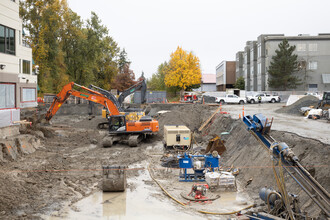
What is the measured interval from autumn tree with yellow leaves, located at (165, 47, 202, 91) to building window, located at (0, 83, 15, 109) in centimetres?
3472

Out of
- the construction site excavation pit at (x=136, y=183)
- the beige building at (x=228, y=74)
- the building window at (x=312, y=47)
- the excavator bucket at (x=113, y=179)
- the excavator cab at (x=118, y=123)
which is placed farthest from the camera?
the beige building at (x=228, y=74)

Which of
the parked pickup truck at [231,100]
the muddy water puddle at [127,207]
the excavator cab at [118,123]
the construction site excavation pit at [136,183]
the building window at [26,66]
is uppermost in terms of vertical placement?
the building window at [26,66]

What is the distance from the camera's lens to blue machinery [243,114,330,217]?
7.66 metres

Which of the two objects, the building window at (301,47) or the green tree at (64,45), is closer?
the green tree at (64,45)

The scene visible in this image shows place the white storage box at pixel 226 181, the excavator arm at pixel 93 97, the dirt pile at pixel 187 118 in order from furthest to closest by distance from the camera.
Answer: the dirt pile at pixel 187 118
the excavator arm at pixel 93 97
the white storage box at pixel 226 181

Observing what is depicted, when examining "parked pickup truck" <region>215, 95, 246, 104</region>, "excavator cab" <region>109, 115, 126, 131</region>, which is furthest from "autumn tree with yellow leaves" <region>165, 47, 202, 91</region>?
"excavator cab" <region>109, 115, 126, 131</region>

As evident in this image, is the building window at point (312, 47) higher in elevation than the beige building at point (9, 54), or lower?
higher

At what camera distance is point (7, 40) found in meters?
24.3

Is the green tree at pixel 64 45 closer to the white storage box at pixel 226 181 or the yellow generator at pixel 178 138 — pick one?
the yellow generator at pixel 178 138

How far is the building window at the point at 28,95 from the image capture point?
3542cm

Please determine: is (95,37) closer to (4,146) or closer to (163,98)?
(163,98)

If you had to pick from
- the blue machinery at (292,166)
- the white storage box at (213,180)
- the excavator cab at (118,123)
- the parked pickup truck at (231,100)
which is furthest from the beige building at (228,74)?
the blue machinery at (292,166)

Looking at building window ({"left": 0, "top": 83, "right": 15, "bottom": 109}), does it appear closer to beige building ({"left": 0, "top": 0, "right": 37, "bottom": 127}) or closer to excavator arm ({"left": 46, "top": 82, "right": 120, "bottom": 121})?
beige building ({"left": 0, "top": 0, "right": 37, "bottom": 127})

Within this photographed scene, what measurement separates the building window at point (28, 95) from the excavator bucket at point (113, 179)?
26093mm
